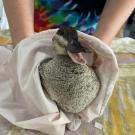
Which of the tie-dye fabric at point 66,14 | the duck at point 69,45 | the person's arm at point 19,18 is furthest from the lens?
the tie-dye fabric at point 66,14

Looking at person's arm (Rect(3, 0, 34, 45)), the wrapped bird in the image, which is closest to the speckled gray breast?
the wrapped bird

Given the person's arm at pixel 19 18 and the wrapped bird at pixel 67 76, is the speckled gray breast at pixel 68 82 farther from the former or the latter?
the person's arm at pixel 19 18

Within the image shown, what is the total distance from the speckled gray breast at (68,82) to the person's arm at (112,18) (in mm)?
138

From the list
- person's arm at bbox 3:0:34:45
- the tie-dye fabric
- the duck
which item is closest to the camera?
the duck

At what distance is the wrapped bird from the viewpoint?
1.64 feet

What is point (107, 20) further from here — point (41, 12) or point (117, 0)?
point (41, 12)

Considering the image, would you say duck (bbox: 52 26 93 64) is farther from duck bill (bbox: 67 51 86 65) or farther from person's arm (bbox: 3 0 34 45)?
person's arm (bbox: 3 0 34 45)

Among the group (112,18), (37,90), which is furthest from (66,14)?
(37,90)

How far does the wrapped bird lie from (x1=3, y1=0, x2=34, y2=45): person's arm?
0.14 metres

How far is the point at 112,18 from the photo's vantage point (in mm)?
664

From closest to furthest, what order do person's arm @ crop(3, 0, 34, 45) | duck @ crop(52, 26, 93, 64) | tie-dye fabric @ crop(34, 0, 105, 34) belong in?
duck @ crop(52, 26, 93, 64), person's arm @ crop(3, 0, 34, 45), tie-dye fabric @ crop(34, 0, 105, 34)

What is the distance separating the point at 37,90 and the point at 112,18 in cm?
25

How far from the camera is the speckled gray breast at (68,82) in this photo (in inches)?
20.2

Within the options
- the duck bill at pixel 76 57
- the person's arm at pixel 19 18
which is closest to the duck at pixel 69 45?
the duck bill at pixel 76 57
